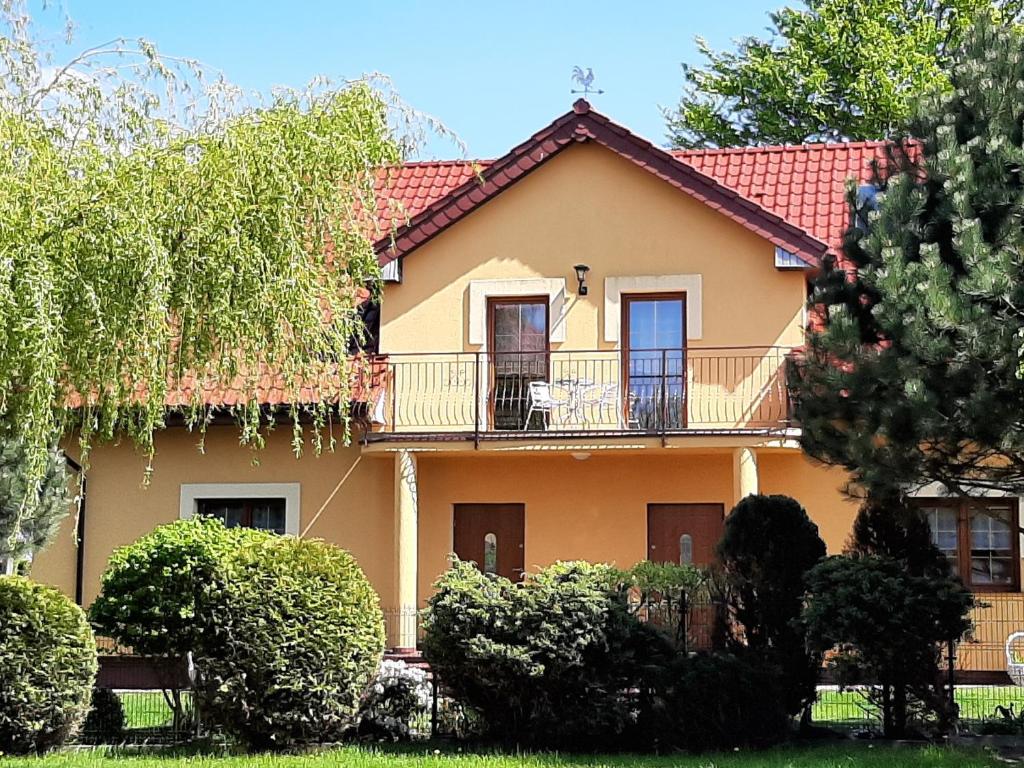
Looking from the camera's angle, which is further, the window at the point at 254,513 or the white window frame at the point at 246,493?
the window at the point at 254,513

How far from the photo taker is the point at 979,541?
66.0 ft

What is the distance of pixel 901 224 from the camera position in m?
11.5

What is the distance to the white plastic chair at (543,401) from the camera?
789 inches

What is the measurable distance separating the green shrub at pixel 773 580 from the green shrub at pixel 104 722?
19.4ft

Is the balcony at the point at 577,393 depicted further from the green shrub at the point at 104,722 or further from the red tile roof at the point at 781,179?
the green shrub at the point at 104,722

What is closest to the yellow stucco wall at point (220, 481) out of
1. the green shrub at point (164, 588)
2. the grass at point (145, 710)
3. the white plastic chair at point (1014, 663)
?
the grass at point (145, 710)

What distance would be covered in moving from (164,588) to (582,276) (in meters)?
9.38

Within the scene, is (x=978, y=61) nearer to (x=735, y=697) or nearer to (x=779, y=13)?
(x=735, y=697)

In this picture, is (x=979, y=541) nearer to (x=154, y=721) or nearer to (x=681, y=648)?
(x=681, y=648)

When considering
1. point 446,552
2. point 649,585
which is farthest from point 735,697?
point 446,552

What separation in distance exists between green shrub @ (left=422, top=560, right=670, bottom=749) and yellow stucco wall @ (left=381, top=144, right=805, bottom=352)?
8.06 metres

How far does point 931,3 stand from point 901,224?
22.3 metres

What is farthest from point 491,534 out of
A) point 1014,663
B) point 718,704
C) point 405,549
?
point 718,704

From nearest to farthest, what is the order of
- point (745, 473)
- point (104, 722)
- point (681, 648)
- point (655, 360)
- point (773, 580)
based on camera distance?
point (681, 648)
point (773, 580)
point (104, 722)
point (745, 473)
point (655, 360)
